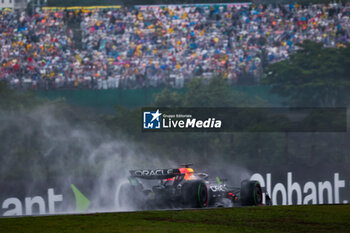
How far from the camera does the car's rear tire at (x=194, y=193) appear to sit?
11.1 m

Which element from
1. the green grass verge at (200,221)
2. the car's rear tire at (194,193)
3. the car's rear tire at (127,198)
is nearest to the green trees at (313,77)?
the green grass verge at (200,221)

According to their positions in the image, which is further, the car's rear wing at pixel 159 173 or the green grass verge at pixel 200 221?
the car's rear wing at pixel 159 173

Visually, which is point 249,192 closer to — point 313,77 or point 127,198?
point 127,198

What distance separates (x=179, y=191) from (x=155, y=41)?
161 inches

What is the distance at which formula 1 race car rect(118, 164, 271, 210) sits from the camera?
36.7 feet

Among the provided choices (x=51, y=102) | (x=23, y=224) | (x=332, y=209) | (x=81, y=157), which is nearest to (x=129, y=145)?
(x=81, y=157)

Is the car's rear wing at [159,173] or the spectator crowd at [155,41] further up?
the spectator crowd at [155,41]

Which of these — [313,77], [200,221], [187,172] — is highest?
[313,77]

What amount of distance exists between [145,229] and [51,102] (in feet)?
14.6

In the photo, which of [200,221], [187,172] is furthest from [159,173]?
[200,221]

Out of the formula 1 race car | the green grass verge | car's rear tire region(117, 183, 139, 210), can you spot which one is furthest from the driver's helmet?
car's rear tire region(117, 183, 139, 210)

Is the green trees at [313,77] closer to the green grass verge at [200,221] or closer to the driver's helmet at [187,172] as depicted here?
the green grass verge at [200,221]

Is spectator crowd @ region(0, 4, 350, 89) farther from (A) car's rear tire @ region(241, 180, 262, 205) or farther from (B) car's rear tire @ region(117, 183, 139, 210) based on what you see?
(A) car's rear tire @ region(241, 180, 262, 205)

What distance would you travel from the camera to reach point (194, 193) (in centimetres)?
1112
